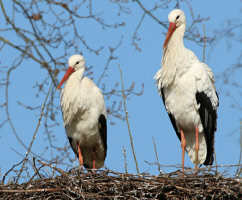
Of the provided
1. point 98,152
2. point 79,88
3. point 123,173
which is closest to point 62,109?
point 79,88

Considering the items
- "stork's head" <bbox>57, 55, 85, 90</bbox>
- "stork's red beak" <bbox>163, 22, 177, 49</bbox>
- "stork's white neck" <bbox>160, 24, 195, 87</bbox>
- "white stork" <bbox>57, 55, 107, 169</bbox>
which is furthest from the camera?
"stork's head" <bbox>57, 55, 85, 90</bbox>

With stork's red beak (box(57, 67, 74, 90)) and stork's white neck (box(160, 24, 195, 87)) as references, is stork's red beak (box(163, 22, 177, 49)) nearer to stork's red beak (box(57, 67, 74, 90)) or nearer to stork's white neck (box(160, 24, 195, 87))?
stork's white neck (box(160, 24, 195, 87))

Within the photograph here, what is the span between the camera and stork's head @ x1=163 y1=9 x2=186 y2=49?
6.93 m

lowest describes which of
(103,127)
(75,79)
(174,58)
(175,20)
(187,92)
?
(187,92)

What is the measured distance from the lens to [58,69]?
296 inches

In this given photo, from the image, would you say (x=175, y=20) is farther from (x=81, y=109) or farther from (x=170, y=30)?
(x=81, y=109)

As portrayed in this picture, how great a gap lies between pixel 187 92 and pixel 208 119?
471mm

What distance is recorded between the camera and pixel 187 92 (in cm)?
677

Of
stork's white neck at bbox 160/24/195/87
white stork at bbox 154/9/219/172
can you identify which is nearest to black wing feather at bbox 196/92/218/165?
white stork at bbox 154/9/219/172

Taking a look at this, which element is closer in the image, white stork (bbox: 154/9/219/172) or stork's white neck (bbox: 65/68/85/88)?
white stork (bbox: 154/9/219/172)

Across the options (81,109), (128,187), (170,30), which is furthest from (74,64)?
(128,187)

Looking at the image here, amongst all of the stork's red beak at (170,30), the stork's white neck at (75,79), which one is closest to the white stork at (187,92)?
the stork's red beak at (170,30)

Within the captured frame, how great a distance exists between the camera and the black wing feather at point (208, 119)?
22.5 feet

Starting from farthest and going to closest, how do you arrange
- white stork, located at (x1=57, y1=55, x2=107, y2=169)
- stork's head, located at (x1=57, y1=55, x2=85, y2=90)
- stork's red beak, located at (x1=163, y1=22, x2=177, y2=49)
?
stork's head, located at (x1=57, y1=55, x2=85, y2=90) < white stork, located at (x1=57, y1=55, x2=107, y2=169) < stork's red beak, located at (x1=163, y1=22, x2=177, y2=49)
